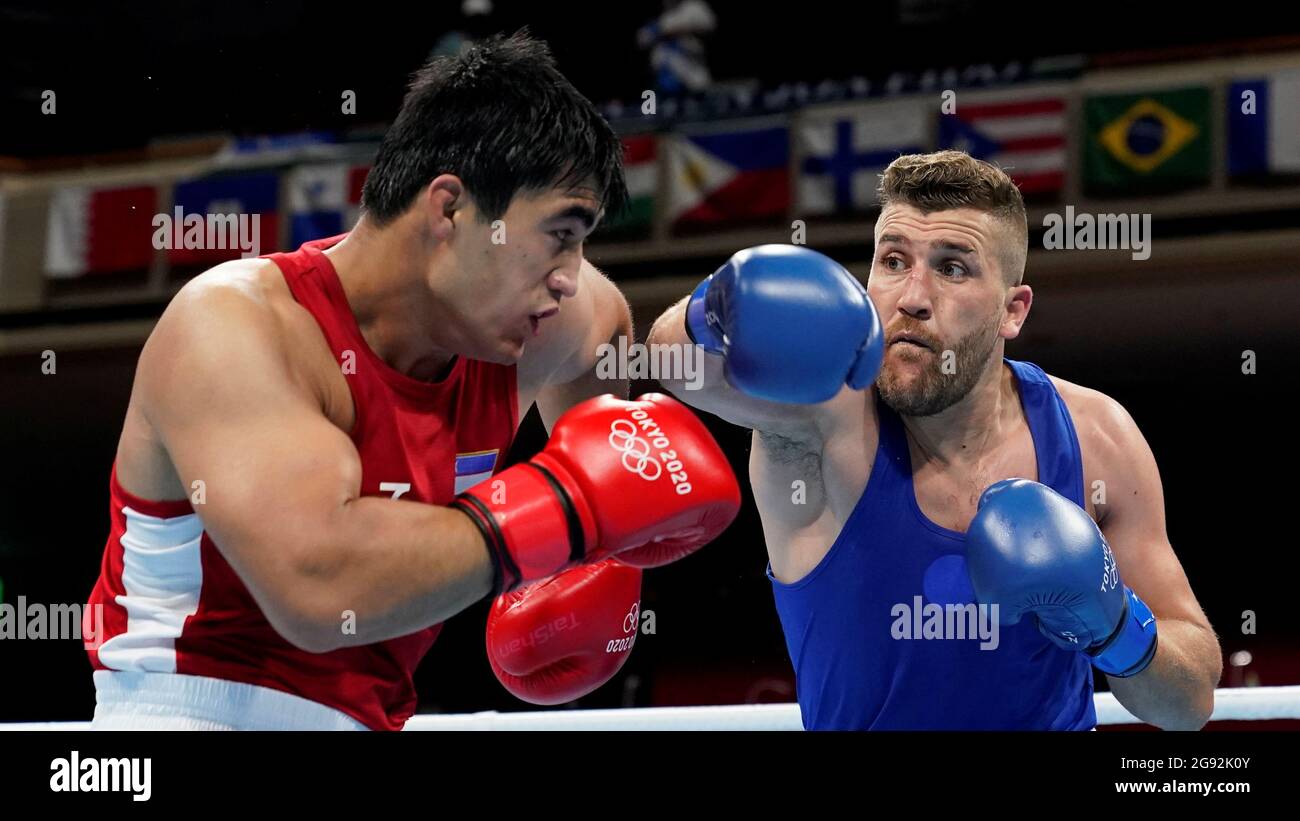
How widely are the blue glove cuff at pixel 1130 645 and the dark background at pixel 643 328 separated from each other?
12.2 feet

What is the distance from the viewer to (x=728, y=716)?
9.05ft

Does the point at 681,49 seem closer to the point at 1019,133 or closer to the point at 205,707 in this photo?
the point at 1019,133

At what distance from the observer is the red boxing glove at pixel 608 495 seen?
69.9 inches

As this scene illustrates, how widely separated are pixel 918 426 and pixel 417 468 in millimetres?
982

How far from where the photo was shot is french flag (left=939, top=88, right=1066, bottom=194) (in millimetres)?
6375

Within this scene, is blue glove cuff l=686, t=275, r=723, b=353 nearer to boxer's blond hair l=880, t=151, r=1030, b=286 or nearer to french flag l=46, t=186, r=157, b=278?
boxer's blond hair l=880, t=151, r=1030, b=286

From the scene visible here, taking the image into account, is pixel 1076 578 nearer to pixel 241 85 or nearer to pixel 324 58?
pixel 324 58

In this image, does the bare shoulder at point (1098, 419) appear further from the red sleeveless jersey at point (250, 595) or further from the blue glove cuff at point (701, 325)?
the red sleeveless jersey at point (250, 595)

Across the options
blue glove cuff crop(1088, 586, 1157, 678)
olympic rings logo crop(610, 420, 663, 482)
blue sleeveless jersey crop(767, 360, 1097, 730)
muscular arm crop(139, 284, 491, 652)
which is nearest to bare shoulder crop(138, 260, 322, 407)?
muscular arm crop(139, 284, 491, 652)

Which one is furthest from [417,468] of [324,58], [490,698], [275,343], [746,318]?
[324,58]

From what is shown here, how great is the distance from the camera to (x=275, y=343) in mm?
1821

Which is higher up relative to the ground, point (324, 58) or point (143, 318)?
point (324, 58)

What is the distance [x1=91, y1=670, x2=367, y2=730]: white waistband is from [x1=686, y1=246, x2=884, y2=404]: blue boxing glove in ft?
2.66
